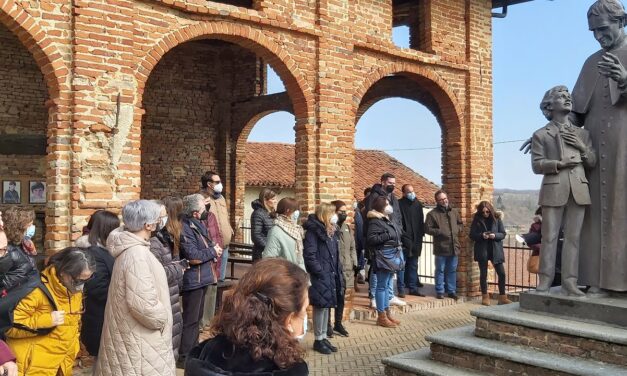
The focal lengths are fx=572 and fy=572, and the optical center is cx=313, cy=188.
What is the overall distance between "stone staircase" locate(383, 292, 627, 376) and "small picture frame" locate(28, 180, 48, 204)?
864cm

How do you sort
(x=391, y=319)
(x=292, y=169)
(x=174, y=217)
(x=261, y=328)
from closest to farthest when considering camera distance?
1. (x=261, y=328)
2. (x=174, y=217)
3. (x=391, y=319)
4. (x=292, y=169)

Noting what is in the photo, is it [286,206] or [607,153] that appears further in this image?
[286,206]

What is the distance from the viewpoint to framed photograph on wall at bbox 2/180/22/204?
36.2ft

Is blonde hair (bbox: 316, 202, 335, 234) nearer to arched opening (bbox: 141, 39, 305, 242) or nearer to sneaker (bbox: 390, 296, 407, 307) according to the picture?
sneaker (bbox: 390, 296, 407, 307)

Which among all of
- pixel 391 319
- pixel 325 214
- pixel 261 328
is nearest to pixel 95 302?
pixel 261 328

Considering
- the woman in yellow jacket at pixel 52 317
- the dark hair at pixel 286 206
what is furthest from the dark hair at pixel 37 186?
the woman in yellow jacket at pixel 52 317

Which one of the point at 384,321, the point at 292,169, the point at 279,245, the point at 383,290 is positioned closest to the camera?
the point at 279,245

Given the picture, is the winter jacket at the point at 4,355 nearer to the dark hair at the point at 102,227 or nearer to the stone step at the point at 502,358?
the dark hair at the point at 102,227

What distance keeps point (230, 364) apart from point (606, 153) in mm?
4492

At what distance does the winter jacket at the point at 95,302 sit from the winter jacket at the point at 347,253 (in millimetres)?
4036

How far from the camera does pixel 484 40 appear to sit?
11.5 m

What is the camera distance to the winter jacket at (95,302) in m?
4.39

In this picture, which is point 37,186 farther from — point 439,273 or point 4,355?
point 4,355

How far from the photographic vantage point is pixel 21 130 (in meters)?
11.3
